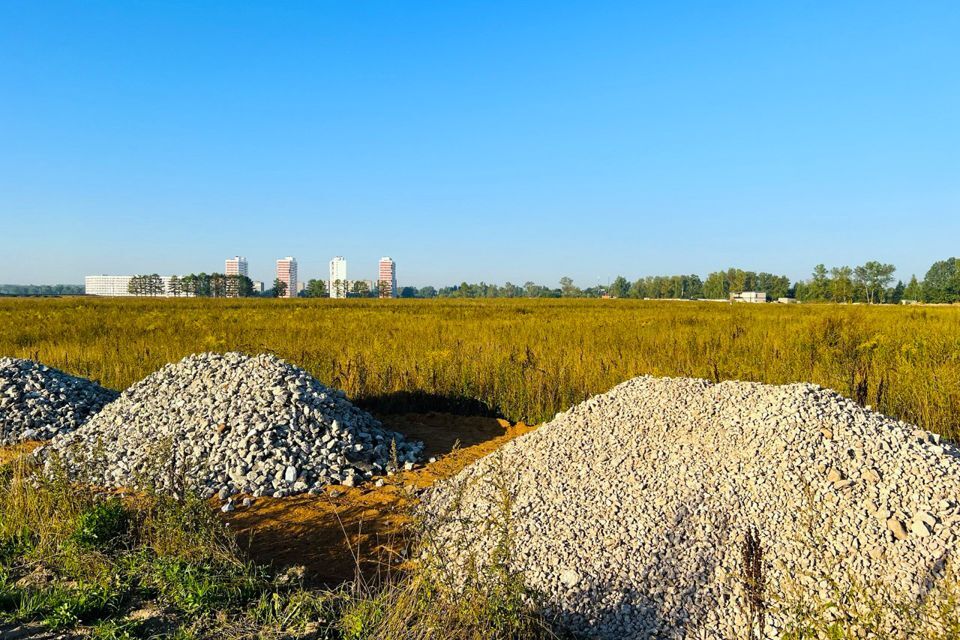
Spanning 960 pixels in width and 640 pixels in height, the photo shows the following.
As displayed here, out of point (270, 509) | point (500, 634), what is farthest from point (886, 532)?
point (270, 509)

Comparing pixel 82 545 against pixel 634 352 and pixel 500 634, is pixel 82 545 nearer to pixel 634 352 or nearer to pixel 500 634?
pixel 500 634

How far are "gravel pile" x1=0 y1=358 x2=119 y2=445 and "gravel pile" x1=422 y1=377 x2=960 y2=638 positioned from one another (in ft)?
18.0

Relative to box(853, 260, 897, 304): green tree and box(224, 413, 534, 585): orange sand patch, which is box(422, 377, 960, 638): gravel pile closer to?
box(224, 413, 534, 585): orange sand patch

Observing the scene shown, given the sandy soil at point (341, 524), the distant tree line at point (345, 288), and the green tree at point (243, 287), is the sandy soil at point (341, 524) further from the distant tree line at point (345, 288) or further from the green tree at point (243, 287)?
the green tree at point (243, 287)

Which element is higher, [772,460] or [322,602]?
[772,460]

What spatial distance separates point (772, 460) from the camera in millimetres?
4047

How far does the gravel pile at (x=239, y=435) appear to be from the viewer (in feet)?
17.3

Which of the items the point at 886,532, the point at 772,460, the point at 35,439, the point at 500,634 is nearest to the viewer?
the point at 500,634

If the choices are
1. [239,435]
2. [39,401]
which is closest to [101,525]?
[239,435]

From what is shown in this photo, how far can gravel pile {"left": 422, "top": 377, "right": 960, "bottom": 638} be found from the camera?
3016 mm

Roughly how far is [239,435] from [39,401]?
386 centimetres

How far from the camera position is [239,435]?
5.66 meters

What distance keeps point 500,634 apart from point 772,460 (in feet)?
8.09

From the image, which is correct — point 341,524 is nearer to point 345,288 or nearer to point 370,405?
point 370,405
